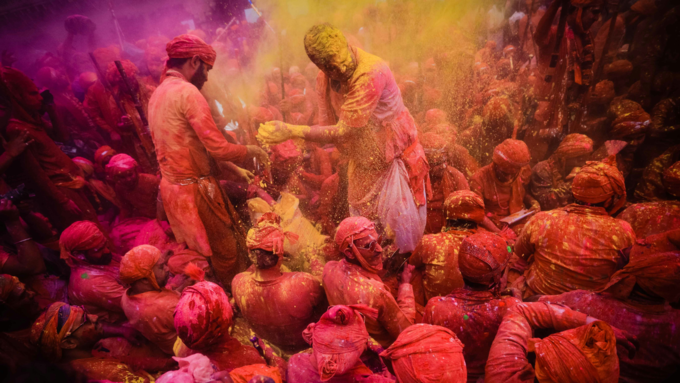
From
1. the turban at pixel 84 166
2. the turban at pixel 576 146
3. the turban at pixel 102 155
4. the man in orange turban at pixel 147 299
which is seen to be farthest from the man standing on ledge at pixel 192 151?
the turban at pixel 576 146

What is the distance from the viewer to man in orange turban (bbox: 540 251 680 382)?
1.60 metres

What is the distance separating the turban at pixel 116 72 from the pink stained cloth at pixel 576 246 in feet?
19.1

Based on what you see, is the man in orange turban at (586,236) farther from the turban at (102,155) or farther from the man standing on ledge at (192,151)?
the turban at (102,155)

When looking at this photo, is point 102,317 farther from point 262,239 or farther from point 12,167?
point 12,167

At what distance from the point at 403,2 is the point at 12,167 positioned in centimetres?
710

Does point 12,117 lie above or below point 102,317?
above

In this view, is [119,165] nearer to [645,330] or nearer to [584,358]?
[584,358]

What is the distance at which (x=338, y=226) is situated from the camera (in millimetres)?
2535

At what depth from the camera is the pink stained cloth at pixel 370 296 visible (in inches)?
73.6

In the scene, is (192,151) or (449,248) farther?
(192,151)

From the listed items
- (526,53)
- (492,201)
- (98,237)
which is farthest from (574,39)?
(98,237)

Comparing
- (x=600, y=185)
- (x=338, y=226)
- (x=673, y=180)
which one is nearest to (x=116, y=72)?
(x=338, y=226)

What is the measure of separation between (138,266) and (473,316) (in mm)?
2499

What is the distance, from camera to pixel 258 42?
5.91 metres
